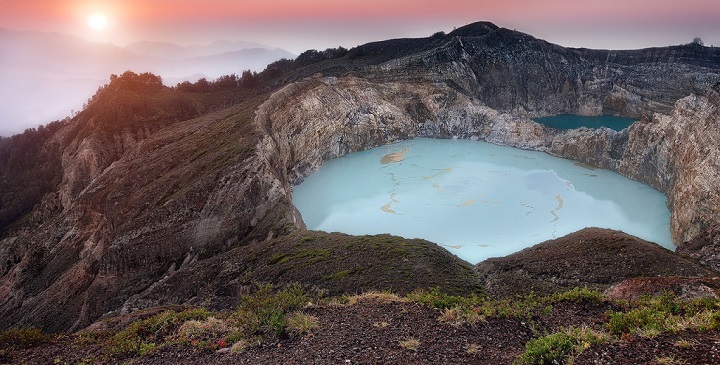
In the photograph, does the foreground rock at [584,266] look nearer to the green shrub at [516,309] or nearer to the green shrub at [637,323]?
the green shrub at [516,309]

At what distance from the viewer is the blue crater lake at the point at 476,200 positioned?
30891mm

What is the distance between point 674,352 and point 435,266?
12527 millimetres

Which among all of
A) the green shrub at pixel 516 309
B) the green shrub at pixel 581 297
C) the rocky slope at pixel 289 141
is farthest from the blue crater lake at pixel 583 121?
the green shrub at pixel 516 309

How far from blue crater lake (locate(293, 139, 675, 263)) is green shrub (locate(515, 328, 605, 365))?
60.9 ft

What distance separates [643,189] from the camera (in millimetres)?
39906

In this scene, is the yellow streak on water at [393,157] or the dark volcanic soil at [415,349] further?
the yellow streak on water at [393,157]

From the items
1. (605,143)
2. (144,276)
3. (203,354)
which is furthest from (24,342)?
(605,143)

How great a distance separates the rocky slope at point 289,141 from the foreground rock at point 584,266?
10402 mm


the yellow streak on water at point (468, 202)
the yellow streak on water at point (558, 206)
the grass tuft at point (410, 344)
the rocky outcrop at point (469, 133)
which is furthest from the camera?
the yellow streak on water at point (468, 202)

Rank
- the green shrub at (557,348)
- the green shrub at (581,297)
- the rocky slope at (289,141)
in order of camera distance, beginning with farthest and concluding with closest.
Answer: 1. the rocky slope at (289,141)
2. the green shrub at (581,297)
3. the green shrub at (557,348)

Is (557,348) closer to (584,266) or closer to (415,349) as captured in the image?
(415,349)

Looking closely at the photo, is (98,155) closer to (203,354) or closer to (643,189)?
(203,354)

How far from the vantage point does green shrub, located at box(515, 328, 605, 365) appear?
772cm

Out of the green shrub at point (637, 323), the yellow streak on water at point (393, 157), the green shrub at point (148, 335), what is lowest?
the yellow streak on water at point (393, 157)
